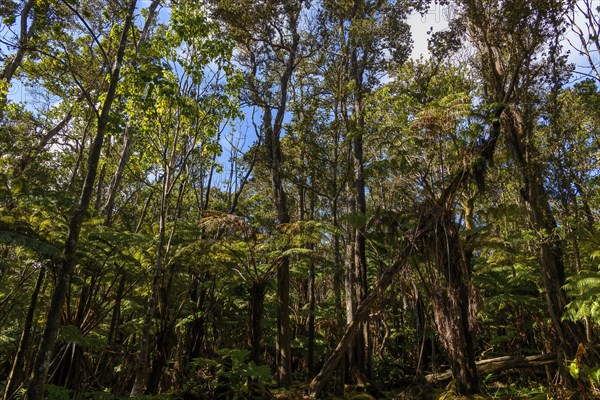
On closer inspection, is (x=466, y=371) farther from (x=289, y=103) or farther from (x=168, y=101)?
(x=289, y=103)

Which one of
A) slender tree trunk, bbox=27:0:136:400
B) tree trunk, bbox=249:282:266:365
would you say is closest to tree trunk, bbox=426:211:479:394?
tree trunk, bbox=249:282:266:365

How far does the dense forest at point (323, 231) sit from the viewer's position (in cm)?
609

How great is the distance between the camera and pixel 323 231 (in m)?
8.68

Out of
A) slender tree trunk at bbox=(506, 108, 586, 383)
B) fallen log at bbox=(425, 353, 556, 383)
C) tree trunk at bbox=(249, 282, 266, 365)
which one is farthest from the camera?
tree trunk at bbox=(249, 282, 266, 365)

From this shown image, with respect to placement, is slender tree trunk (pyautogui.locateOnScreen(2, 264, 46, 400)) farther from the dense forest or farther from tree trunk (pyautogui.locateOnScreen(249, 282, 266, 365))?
tree trunk (pyautogui.locateOnScreen(249, 282, 266, 365))

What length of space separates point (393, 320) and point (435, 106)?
342 inches

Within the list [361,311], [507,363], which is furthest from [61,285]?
[507,363]

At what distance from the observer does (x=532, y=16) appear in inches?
305

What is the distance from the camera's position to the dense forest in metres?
6.09

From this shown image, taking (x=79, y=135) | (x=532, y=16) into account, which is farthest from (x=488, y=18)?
(x=79, y=135)

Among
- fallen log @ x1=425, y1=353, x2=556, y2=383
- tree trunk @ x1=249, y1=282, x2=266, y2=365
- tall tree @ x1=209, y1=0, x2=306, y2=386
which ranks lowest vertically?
fallen log @ x1=425, y1=353, x2=556, y2=383

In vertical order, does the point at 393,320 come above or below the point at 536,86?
below

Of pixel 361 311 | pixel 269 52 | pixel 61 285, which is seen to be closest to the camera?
pixel 61 285

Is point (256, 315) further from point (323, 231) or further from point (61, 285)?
point (61, 285)
